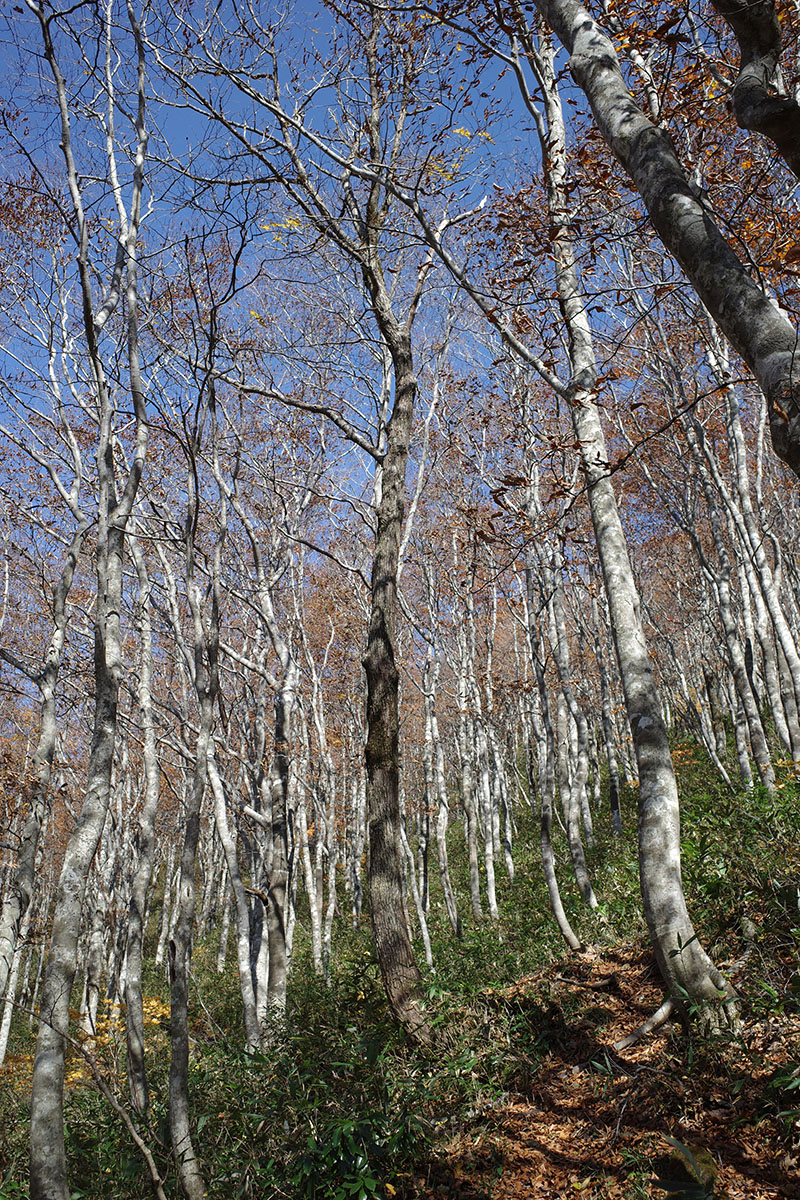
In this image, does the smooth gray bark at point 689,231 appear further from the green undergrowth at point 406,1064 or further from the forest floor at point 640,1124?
the green undergrowth at point 406,1064

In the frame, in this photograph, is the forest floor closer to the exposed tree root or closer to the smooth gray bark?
the exposed tree root

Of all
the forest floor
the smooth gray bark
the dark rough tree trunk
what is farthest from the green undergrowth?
the smooth gray bark

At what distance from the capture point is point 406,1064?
4.25 metres

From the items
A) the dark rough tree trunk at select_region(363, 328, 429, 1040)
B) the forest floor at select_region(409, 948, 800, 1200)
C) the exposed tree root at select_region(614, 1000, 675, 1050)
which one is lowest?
the forest floor at select_region(409, 948, 800, 1200)

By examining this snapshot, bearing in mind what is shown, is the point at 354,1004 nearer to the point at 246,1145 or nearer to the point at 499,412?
the point at 246,1145

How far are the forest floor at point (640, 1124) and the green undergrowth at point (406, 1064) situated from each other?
83 millimetres

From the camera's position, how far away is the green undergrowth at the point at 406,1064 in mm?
3557

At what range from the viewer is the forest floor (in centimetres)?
285

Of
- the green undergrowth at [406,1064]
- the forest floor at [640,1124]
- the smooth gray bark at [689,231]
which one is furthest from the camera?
the green undergrowth at [406,1064]

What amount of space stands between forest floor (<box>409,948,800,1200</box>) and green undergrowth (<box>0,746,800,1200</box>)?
8 cm

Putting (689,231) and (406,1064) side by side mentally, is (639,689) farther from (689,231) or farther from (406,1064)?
(406,1064)

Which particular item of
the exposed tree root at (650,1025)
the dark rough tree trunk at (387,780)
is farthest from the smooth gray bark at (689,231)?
the exposed tree root at (650,1025)

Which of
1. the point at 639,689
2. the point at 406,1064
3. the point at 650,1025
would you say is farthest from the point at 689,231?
the point at 406,1064

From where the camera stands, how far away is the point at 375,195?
6344 millimetres
